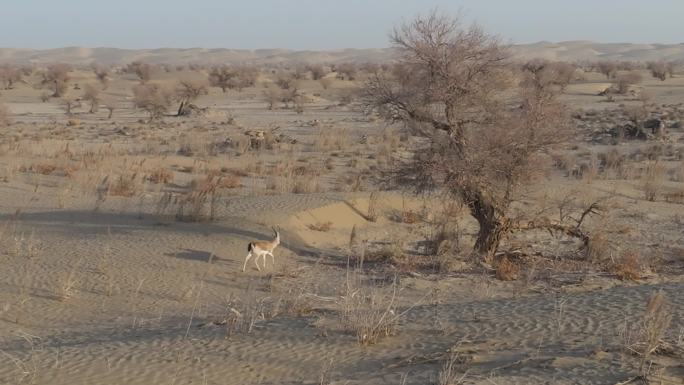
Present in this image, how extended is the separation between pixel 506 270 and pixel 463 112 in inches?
107

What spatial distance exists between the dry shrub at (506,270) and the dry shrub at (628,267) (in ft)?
5.24

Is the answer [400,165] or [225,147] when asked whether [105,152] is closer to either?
[225,147]

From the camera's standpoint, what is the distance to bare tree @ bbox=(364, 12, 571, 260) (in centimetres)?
1320

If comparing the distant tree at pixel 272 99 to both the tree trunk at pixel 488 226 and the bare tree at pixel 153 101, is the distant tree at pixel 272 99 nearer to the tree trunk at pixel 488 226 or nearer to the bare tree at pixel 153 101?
the bare tree at pixel 153 101

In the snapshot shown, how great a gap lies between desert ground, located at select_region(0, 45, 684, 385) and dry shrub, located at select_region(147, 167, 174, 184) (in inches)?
2.2

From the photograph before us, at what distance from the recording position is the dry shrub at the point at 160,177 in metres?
21.8

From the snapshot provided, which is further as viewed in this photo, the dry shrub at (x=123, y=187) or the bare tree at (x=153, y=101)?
the bare tree at (x=153, y=101)

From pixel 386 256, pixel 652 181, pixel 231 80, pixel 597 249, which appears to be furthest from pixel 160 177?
pixel 231 80

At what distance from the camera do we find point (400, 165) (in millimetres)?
14250

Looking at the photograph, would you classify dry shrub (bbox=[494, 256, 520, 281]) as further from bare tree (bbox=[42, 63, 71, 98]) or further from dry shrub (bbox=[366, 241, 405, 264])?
bare tree (bbox=[42, 63, 71, 98])

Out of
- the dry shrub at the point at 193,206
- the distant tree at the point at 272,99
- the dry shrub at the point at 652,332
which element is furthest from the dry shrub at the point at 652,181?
the distant tree at the point at 272,99

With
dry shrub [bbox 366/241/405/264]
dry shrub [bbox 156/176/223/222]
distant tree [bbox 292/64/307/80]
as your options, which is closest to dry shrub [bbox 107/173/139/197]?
dry shrub [bbox 156/176/223/222]

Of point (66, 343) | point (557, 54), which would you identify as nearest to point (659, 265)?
point (66, 343)

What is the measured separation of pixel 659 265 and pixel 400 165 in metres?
4.79
